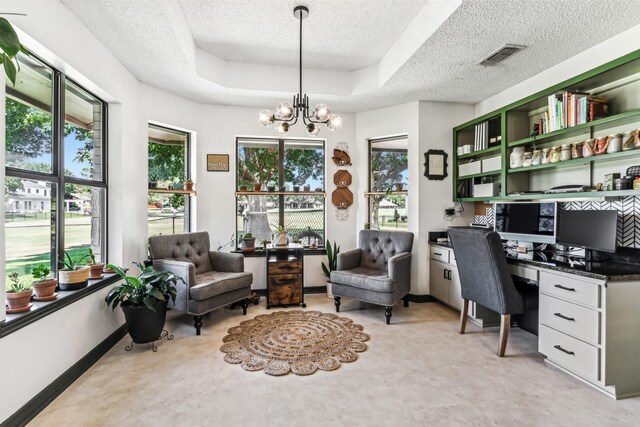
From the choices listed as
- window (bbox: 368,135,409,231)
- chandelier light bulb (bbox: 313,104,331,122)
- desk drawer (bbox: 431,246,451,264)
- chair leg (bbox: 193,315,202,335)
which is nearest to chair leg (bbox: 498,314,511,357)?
desk drawer (bbox: 431,246,451,264)

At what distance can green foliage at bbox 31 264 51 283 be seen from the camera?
2.12m

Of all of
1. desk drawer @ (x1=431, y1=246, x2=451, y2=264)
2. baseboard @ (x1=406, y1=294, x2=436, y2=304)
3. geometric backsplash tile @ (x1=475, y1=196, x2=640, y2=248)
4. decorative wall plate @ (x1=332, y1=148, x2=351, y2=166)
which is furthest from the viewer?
decorative wall plate @ (x1=332, y1=148, x2=351, y2=166)

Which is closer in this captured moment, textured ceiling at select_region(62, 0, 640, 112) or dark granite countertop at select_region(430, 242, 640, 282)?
dark granite countertop at select_region(430, 242, 640, 282)

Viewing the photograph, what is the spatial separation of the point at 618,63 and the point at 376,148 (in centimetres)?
274

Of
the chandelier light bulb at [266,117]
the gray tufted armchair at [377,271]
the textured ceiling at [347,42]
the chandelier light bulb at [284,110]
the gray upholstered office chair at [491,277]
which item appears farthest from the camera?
the gray tufted armchair at [377,271]

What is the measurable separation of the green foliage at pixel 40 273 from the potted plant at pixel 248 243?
7.68ft

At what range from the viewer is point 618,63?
2.29 m

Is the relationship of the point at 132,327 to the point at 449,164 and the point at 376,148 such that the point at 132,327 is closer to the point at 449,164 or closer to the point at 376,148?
the point at 376,148

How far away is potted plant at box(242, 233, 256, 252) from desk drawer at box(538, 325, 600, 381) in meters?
3.28

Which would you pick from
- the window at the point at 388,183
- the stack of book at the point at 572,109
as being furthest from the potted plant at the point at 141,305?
the stack of book at the point at 572,109

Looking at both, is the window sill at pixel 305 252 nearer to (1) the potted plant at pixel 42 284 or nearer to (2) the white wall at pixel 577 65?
(1) the potted plant at pixel 42 284

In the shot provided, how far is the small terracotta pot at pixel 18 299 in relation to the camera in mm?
1856

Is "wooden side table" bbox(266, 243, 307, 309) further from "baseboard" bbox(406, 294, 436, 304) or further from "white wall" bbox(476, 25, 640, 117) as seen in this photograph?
"white wall" bbox(476, 25, 640, 117)

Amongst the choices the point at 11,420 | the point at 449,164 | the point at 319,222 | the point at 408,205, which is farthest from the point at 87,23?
the point at 449,164
